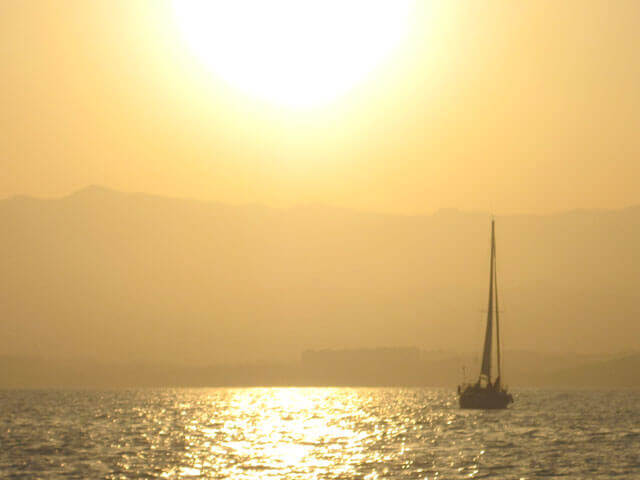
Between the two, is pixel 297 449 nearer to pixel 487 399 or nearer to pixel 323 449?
pixel 323 449

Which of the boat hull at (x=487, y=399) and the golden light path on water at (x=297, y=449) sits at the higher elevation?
the boat hull at (x=487, y=399)

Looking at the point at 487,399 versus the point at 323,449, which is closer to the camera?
the point at 323,449

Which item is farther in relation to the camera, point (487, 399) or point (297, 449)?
A: point (487, 399)

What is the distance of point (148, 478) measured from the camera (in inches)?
2438

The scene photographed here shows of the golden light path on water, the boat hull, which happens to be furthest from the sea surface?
the boat hull

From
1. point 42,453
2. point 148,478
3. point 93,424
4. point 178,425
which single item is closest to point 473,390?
point 178,425

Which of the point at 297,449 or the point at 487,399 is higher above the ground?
the point at 487,399

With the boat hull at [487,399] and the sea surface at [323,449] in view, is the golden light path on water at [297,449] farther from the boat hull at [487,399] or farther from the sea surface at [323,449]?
the boat hull at [487,399]

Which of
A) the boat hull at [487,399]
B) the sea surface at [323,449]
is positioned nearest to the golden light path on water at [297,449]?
the sea surface at [323,449]

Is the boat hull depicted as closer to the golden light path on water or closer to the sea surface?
the sea surface

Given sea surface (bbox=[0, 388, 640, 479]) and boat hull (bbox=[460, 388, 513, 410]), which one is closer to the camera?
sea surface (bbox=[0, 388, 640, 479])

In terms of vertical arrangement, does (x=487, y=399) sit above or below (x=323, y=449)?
above

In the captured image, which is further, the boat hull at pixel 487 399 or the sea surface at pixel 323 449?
the boat hull at pixel 487 399

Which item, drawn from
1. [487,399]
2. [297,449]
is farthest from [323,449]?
[487,399]
